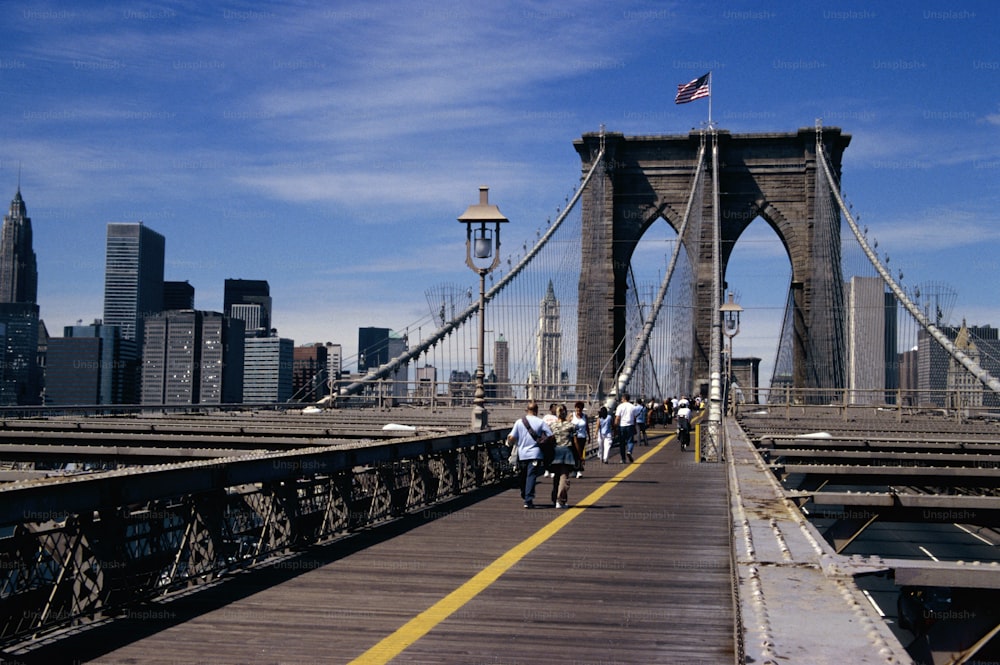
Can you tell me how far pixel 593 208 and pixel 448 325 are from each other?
1590cm

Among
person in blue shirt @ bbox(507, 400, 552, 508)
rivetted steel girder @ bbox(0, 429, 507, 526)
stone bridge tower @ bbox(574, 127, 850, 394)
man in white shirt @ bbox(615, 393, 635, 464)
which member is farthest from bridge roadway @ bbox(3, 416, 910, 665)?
stone bridge tower @ bbox(574, 127, 850, 394)

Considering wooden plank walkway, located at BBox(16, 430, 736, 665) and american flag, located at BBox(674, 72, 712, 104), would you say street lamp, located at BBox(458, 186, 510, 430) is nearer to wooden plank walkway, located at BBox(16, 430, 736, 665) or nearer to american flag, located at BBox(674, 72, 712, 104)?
wooden plank walkway, located at BBox(16, 430, 736, 665)

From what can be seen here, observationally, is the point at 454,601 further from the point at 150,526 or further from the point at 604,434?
the point at 604,434

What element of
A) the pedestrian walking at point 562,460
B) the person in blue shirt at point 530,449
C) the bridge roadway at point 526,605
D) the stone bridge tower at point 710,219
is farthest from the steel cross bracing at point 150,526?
the stone bridge tower at point 710,219

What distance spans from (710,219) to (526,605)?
224ft

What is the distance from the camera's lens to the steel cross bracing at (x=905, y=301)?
51928mm

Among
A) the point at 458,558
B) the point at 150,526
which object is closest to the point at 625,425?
the point at 458,558

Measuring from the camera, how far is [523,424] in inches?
628

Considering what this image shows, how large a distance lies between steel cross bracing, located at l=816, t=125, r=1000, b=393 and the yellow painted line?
3983 centimetres

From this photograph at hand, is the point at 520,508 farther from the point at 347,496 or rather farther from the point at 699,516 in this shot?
the point at 347,496

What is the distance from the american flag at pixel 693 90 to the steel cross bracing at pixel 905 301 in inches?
377

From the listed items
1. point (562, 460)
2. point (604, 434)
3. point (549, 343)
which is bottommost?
point (562, 460)

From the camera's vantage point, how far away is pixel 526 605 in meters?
8.20

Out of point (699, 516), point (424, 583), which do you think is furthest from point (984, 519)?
point (424, 583)
